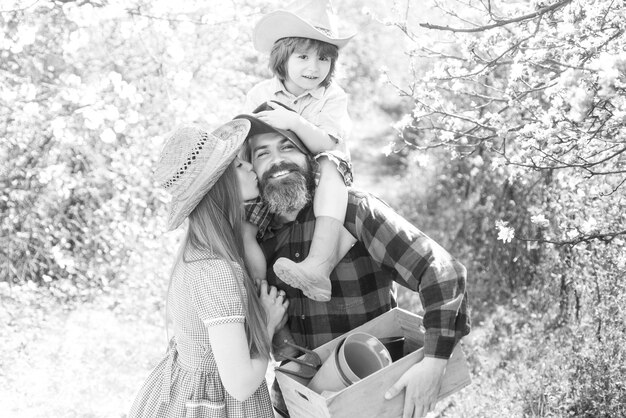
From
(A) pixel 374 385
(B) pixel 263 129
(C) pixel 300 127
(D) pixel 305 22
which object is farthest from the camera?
(D) pixel 305 22

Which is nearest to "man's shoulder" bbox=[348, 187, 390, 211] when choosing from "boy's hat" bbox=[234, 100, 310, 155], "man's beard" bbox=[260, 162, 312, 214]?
"man's beard" bbox=[260, 162, 312, 214]

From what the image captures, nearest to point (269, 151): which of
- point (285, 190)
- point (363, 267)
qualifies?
point (285, 190)

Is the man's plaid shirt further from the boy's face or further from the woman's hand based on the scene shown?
the boy's face

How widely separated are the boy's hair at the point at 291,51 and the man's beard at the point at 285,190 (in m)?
0.74

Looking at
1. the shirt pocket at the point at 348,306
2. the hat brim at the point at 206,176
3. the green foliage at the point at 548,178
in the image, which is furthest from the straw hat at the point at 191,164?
the green foliage at the point at 548,178

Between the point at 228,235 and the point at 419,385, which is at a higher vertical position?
the point at 228,235

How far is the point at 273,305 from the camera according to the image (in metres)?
2.35

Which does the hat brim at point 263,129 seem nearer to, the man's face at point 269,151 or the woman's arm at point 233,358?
the man's face at point 269,151

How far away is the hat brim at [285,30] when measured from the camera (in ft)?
9.86

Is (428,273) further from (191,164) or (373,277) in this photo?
(191,164)

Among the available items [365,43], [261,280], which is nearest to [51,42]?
[261,280]

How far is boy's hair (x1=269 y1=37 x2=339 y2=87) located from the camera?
3078 millimetres

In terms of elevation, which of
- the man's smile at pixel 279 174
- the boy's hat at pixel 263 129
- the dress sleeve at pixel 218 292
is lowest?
the dress sleeve at pixel 218 292

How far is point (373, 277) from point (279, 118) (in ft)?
2.02
